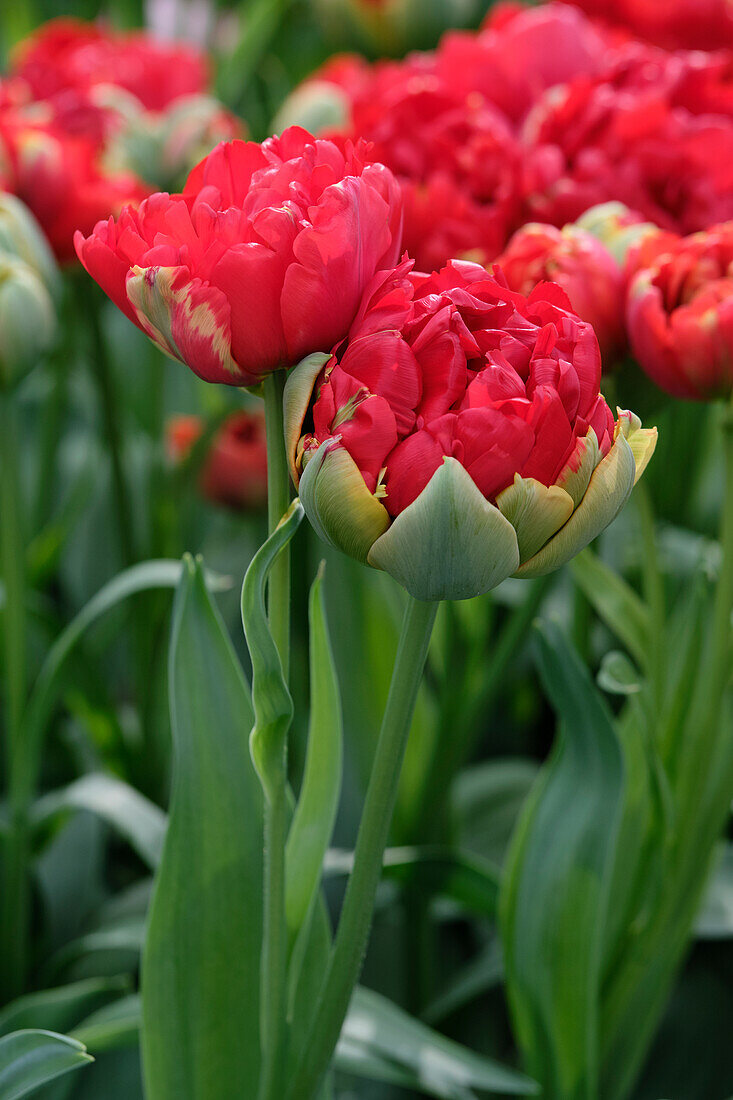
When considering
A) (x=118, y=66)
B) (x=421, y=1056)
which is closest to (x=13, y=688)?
(x=421, y=1056)

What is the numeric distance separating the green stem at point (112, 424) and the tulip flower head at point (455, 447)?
1.37ft

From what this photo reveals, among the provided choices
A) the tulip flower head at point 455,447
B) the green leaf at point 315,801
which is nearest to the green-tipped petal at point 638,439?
the tulip flower head at point 455,447

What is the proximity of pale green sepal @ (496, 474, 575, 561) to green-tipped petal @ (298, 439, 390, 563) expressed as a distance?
3cm

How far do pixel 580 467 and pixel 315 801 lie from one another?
16 cm

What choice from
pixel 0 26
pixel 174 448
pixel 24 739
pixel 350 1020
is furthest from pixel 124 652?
pixel 0 26

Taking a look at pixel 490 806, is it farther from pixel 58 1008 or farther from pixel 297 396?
pixel 297 396

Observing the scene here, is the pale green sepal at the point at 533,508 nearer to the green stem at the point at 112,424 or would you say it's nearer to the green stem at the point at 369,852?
the green stem at the point at 369,852

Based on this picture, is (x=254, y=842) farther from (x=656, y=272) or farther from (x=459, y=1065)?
(x=656, y=272)

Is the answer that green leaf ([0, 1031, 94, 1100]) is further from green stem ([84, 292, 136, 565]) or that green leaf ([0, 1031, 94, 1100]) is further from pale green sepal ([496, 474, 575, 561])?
green stem ([84, 292, 136, 565])

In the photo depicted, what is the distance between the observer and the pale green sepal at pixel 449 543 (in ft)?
0.77

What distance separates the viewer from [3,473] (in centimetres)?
47

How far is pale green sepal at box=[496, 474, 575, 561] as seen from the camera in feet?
0.78

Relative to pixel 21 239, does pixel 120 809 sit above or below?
below

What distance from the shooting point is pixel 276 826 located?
0.30 meters
